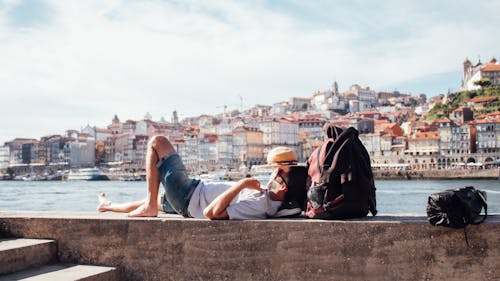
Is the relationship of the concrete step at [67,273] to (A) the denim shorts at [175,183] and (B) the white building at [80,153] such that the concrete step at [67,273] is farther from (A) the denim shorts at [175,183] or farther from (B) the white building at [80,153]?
(B) the white building at [80,153]

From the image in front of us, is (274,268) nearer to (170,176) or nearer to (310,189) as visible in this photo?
(310,189)

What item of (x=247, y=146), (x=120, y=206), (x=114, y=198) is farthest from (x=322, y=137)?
(x=120, y=206)

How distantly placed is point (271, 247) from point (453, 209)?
82 cm

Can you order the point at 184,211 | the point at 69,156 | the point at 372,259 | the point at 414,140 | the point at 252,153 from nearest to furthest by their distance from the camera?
the point at 372,259, the point at 184,211, the point at 414,140, the point at 252,153, the point at 69,156

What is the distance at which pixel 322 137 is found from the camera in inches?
3319

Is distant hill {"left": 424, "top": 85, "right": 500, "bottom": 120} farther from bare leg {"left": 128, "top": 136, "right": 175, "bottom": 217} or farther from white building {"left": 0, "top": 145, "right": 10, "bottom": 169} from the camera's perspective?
bare leg {"left": 128, "top": 136, "right": 175, "bottom": 217}

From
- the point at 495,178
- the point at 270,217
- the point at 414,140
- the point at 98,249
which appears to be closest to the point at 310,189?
the point at 270,217

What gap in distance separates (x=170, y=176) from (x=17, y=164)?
331 ft

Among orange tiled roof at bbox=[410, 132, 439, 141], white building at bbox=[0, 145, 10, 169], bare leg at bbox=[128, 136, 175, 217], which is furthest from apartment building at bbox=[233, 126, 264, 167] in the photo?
bare leg at bbox=[128, 136, 175, 217]

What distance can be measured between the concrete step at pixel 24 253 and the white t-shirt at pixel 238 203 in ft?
2.42

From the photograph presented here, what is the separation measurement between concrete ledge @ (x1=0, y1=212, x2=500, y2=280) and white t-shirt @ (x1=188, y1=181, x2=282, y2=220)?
118 millimetres

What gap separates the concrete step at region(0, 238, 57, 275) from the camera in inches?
105

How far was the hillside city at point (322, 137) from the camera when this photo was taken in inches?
2566

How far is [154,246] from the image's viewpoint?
2867 millimetres
